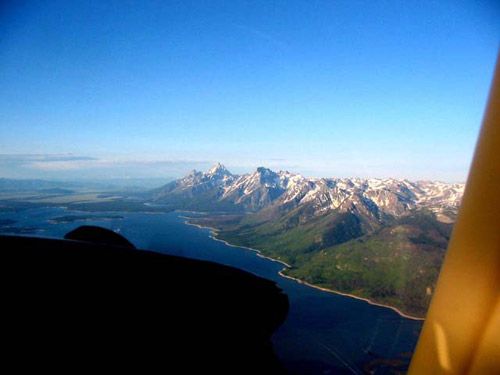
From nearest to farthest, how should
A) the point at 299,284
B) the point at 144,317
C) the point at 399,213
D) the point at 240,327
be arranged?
the point at 144,317 < the point at 240,327 < the point at 299,284 < the point at 399,213

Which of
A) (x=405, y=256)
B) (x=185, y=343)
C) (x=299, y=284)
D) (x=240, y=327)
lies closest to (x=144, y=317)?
(x=185, y=343)

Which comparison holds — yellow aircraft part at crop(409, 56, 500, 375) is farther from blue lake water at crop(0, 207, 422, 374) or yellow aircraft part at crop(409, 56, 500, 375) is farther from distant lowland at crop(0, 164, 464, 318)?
distant lowland at crop(0, 164, 464, 318)

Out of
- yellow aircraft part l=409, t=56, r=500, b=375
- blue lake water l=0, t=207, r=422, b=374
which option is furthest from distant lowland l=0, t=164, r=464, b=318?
yellow aircraft part l=409, t=56, r=500, b=375

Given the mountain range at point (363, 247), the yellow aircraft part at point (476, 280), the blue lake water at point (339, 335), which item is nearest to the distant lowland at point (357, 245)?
the mountain range at point (363, 247)

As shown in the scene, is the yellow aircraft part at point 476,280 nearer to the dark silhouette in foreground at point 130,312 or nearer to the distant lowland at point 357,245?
the dark silhouette in foreground at point 130,312

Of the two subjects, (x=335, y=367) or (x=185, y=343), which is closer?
(x=185, y=343)

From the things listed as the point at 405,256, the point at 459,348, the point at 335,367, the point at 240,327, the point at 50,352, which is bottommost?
the point at 335,367

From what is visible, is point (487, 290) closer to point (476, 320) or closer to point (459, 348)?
point (476, 320)
